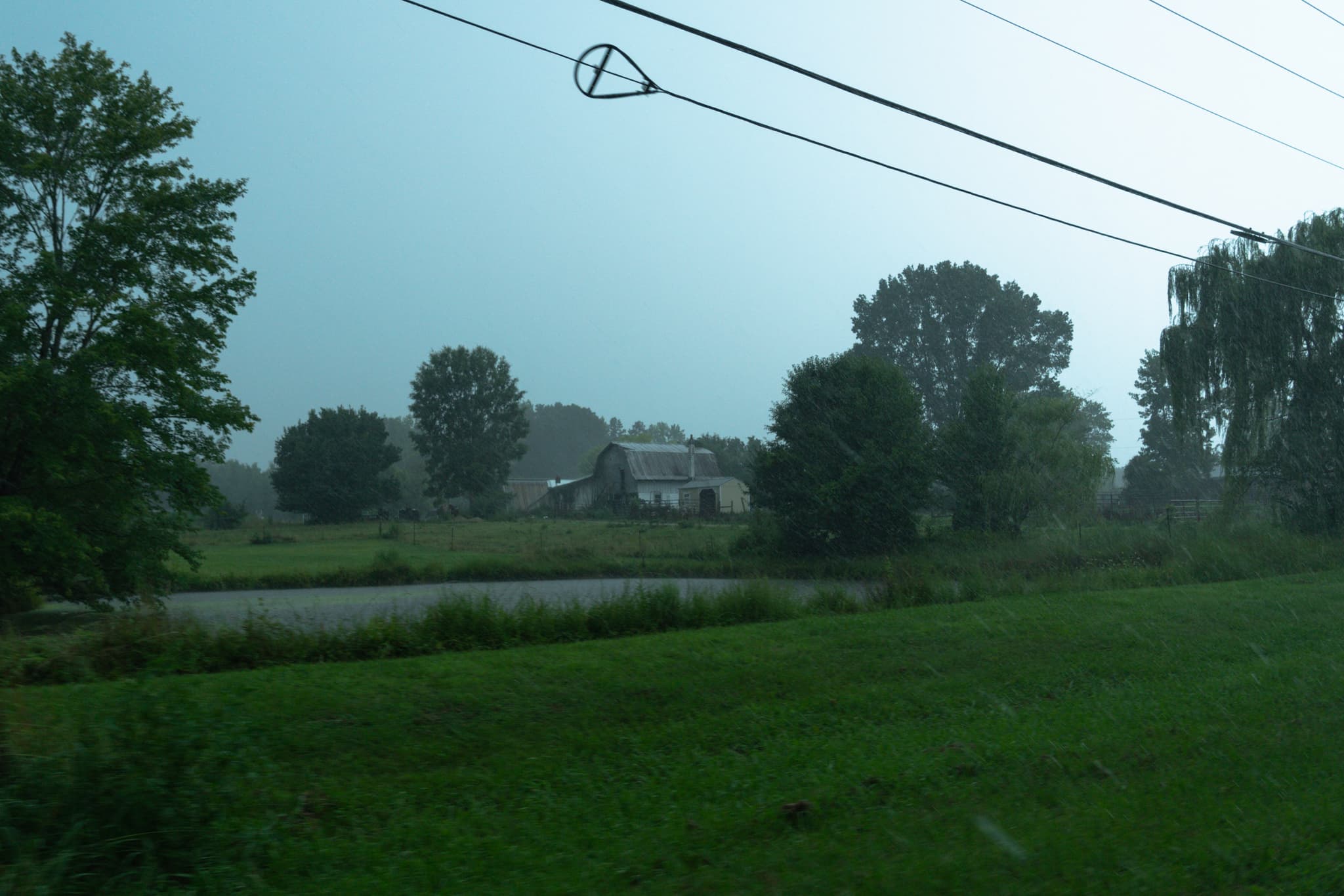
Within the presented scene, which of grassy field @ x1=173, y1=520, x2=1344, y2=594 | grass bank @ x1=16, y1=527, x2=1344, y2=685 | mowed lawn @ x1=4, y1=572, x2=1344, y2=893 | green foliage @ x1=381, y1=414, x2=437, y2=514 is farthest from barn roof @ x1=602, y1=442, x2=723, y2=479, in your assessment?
mowed lawn @ x1=4, y1=572, x2=1344, y2=893

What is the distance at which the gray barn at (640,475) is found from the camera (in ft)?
198

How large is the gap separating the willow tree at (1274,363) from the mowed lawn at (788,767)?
23681 mm

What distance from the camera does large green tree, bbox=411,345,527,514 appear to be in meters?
55.8

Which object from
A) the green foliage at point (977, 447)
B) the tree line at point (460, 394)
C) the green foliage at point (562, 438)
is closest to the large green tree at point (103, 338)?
the tree line at point (460, 394)

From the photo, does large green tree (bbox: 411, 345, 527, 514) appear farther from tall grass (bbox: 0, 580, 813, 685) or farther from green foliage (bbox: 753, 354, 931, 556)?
tall grass (bbox: 0, 580, 813, 685)

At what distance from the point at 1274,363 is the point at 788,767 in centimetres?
3211

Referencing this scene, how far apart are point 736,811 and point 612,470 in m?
60.0

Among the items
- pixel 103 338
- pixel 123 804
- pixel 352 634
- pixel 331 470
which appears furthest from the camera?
pixel 331 470

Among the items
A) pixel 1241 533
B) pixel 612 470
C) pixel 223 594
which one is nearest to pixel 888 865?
pixel 223 594

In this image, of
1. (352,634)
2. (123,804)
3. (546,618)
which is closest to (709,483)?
(546,618)

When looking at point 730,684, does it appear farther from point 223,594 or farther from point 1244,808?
point 223,594

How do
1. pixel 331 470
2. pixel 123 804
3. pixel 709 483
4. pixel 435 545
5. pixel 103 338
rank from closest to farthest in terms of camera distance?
pixel 123 804, pixel 103 338, pixel 435 545, pixel 331 470, pixel 709 483

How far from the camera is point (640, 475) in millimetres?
62781

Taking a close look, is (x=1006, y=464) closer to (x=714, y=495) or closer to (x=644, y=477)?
(x=714, y=495)
